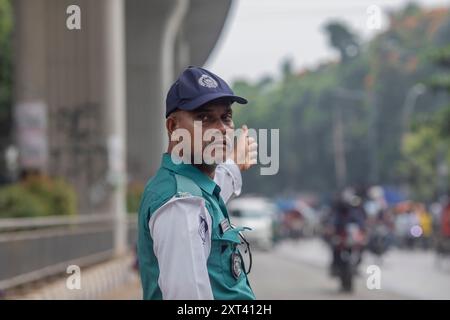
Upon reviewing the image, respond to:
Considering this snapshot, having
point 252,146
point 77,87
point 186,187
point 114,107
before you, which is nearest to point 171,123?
point 186,187

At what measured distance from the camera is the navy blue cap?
2.93m

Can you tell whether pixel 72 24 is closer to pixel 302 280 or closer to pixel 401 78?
pixel 302 280

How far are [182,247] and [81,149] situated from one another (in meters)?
21.4

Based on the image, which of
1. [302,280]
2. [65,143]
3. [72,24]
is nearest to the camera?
[72,24]

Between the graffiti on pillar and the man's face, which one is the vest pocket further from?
the graffiti on pillar

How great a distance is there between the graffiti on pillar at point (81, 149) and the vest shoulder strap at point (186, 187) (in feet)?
67.9

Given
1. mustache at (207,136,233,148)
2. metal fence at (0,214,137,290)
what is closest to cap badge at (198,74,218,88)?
mustache at (207,136,233,148)

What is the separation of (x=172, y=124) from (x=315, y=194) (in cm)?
7974

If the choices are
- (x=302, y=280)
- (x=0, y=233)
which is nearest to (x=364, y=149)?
(x=302, y=280)

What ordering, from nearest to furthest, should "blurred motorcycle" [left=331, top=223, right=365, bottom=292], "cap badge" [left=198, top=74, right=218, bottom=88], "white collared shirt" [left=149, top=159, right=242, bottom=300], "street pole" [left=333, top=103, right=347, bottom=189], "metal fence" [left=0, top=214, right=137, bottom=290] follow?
"white collared shirt" [left=149, top=159, right=242, bottom=300]
"cap badge" [left=198, top=74, right=218, bottom=88]
"metal fence" [left=0, top=214, right=137, bottom=290]
"blurred motorcycle" [left=331, top=223, right=365, bottom=292]
"street pole" [left=333, top=103, right=347, bottom=189]

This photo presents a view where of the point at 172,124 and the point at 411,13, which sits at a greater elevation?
the point at 411,13

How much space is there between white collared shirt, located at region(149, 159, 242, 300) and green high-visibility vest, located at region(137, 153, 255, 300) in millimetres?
48

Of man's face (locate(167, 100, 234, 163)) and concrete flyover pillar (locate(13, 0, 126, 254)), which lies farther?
concrete flyover pillar (locate(13, 0, 126, 254))

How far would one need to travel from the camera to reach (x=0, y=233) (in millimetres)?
12438
